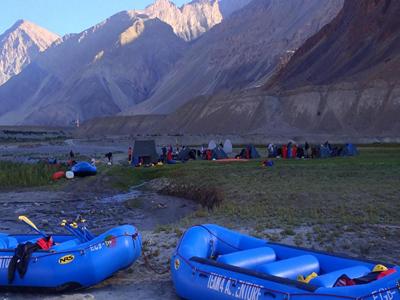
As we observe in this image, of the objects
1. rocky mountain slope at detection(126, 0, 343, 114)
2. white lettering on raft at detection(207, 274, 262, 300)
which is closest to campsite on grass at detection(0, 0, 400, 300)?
white lettering on raft at detection(207, 274, 262, 300)

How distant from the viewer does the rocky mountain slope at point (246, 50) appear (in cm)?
12838

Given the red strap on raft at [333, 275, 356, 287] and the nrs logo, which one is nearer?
the red strap on raft at [333, 275, 356, 287]

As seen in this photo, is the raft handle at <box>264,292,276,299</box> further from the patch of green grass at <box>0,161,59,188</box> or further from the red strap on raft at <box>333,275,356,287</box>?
the patch of green grass at <box>0,161,59,188</box>

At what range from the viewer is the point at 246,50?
463 feet

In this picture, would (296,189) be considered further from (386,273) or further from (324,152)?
(324,152)

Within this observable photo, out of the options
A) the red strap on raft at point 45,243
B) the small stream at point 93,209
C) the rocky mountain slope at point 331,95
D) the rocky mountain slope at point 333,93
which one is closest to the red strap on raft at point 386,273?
the red strap on raft at point 45,243

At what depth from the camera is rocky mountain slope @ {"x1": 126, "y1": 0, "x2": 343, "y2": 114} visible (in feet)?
421

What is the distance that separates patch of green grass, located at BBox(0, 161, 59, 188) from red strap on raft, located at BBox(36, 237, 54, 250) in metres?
20.7

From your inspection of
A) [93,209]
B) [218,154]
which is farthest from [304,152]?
[93,209]

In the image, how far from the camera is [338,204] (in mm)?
16984

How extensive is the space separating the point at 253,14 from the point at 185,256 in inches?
6126

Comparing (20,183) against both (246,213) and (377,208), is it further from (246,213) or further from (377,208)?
(377,208)

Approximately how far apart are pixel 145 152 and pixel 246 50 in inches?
4266

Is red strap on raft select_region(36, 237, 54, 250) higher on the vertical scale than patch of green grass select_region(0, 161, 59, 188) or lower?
higher
